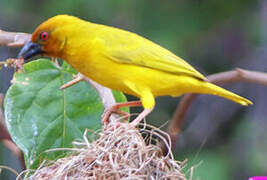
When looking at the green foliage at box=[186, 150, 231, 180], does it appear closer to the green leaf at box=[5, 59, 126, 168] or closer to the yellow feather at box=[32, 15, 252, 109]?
the green leaf at box=[5, 59, 126, 168]

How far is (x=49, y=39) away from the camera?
10.8ft

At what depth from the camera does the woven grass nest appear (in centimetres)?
259

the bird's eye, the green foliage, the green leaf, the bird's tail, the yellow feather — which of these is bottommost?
the green foliage

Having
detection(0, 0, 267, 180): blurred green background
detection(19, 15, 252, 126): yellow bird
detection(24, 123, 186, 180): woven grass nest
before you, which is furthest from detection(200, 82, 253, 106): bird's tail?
detection(0, 0, 267, 180): blurred green background

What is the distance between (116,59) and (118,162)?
2.86ft

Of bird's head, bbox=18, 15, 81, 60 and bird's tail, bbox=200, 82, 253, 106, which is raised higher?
bird's head, bbox=18, 15, 81, 60

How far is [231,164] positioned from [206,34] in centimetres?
178

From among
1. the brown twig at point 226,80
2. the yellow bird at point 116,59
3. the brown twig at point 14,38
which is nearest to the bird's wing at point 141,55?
the yellow bird at point 116,59

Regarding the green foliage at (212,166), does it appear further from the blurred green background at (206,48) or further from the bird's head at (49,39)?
the bird's head at (49,39)

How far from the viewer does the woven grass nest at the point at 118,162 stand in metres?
2.59

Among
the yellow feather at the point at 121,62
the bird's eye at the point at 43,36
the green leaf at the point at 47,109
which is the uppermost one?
the bird's eye at the point at 43,36

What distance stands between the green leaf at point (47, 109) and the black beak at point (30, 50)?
393 millimetres

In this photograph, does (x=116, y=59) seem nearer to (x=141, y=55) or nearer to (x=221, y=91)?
(x=141, y=55)

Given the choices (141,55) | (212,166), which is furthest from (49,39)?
(212,166)
